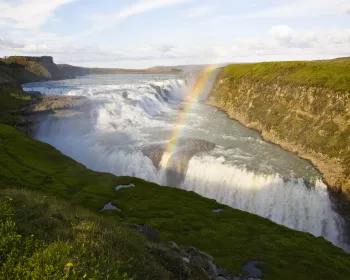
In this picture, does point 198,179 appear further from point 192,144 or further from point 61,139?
point 61,139

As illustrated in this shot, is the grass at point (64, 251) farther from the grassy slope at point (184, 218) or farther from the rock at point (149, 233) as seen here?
the rock at point (149, 233)

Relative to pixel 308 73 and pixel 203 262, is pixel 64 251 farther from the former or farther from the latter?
pixel 308 73

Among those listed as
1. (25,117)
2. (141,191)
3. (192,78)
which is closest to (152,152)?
(141,191)

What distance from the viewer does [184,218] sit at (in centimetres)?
2780

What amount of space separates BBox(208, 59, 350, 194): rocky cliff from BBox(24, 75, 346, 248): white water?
280 centimetres

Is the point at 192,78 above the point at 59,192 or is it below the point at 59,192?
above

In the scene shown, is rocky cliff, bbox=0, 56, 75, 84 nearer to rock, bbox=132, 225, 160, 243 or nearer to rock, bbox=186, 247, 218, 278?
rock, bbox=132, 225, 160, 243

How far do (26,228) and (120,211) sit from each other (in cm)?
1780

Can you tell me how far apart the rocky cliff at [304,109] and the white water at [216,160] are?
280 cm

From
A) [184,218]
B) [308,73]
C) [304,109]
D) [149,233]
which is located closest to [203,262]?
[149,233]

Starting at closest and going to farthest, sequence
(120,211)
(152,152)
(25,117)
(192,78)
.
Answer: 1. (120,211)
2. (152,152)
3. (25,117)
4. (192,78)

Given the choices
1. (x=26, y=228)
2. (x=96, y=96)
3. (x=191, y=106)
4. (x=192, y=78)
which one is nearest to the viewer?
(x=26, y=228)

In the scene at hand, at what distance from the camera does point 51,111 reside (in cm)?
6034

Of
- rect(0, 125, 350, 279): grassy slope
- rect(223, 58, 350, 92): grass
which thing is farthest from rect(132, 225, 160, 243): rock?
rect(223, 58, 350, 92): grass
